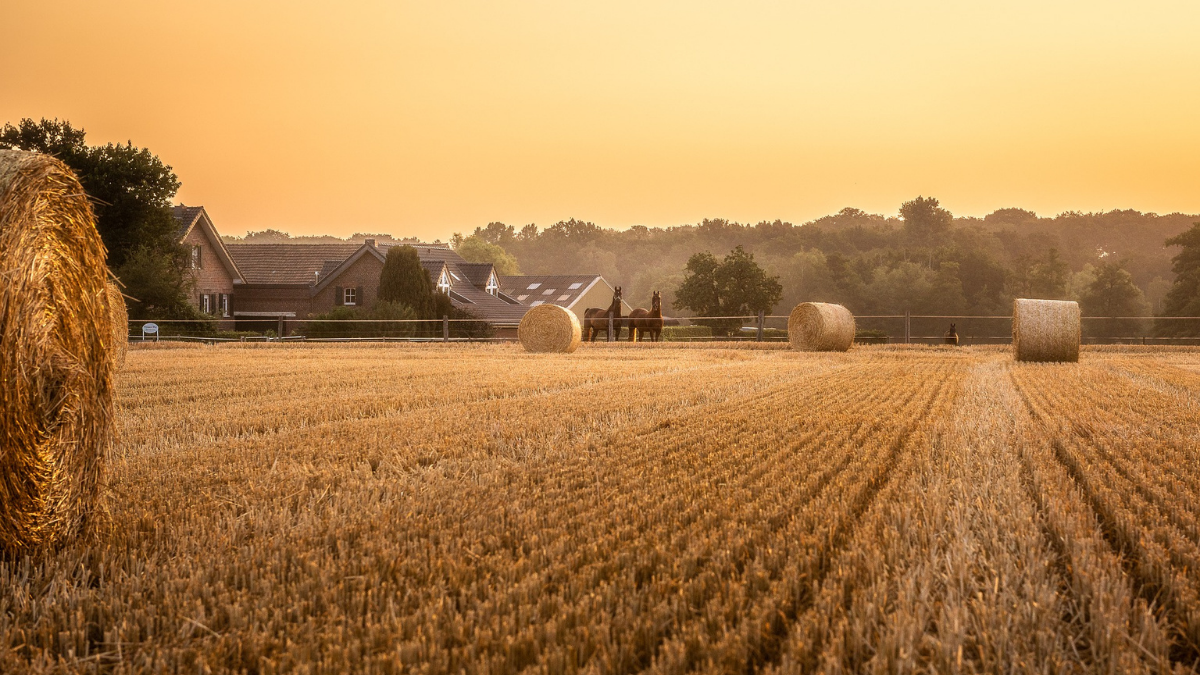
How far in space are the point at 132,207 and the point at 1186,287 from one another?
4644 centimetres

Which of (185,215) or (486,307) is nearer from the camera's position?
(185,215)

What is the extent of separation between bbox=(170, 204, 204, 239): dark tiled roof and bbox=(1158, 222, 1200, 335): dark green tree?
145 ft

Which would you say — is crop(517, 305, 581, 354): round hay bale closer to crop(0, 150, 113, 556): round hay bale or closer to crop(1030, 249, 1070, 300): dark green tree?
crop(0, 150, 113, 556): round hay bale

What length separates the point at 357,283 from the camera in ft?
143

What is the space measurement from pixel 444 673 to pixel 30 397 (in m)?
2.13

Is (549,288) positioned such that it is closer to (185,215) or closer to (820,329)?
(185,215)

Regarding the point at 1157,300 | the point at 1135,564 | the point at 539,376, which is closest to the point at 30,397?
the point at 1135,564

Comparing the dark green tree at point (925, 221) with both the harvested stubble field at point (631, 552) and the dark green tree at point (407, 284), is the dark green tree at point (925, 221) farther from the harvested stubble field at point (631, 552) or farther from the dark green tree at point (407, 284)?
the harvested stubble field at point (631, 552)

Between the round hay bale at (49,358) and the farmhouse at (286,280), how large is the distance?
3480 centimetres

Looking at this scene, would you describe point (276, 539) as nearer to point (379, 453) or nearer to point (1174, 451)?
point (379, 453)

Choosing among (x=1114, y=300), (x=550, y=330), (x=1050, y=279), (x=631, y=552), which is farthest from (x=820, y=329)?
(x=1050, y=279)

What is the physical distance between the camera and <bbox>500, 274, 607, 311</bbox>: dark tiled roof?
2392 inches

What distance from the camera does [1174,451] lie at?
209 inches

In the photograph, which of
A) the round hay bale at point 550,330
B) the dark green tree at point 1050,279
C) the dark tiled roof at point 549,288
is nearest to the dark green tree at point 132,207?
the round hay bale at point 550,330
